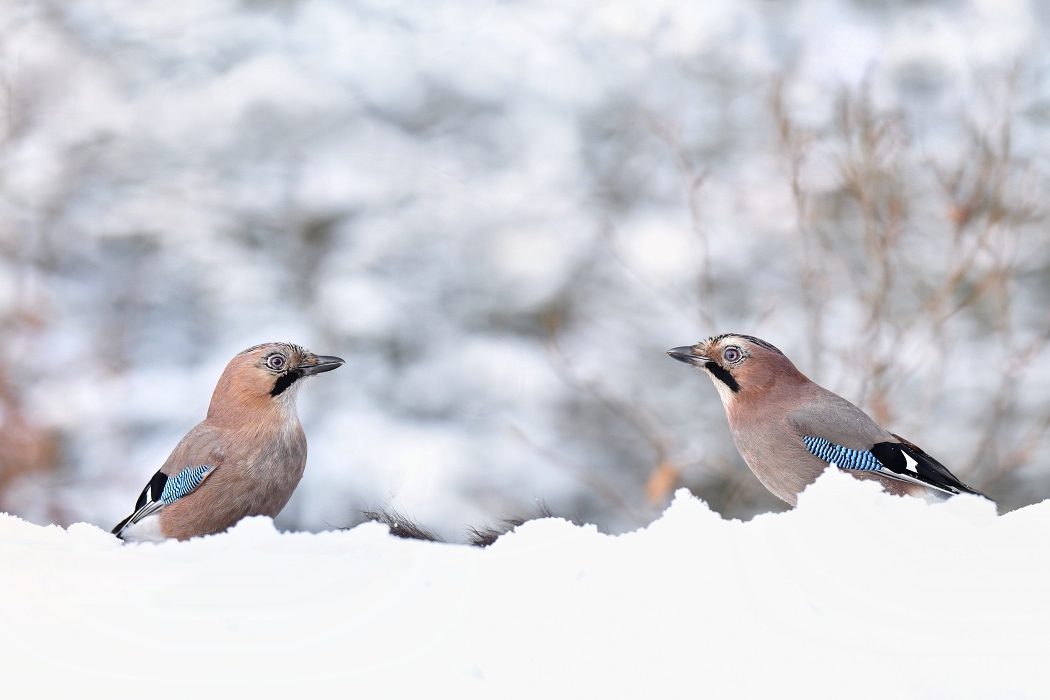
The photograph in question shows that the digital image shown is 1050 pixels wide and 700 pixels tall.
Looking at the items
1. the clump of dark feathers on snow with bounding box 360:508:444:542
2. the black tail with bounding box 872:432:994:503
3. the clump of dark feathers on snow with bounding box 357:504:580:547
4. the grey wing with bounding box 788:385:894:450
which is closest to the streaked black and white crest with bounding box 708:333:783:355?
the grey wing with bounding box 788:385:894:450

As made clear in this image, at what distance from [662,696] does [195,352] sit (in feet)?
8.96

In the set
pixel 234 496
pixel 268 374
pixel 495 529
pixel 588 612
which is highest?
pixel 268 374

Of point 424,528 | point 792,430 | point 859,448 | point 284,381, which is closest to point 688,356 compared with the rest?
point 792,430

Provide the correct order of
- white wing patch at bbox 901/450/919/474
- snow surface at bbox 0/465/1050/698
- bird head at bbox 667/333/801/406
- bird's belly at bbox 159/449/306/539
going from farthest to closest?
1. bird head at bbox 667/333/801/406
2. white wing patch at bbox 901/450/919/474
3. bird's belly at bbox 159/449/306/539
4. snow surface at bbox 0/465/1050/698

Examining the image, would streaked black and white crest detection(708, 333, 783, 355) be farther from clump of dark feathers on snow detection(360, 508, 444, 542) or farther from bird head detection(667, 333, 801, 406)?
clump of dark feathers on snow detection(360, 508, 444, 542)

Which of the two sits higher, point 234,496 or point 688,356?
point 688,356

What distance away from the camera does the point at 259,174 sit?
11.9 ft

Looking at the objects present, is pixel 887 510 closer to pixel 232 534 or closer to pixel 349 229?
pixel 232 534

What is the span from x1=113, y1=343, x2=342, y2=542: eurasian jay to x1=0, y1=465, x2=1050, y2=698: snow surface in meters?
Answer: 0.25

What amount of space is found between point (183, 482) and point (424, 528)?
17.1 inches

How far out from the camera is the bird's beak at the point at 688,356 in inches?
70.4

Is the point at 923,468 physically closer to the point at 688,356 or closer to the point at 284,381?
the point at 688,356

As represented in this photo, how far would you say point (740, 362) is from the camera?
5.95ft

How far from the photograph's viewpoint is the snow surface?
975 millimetres
